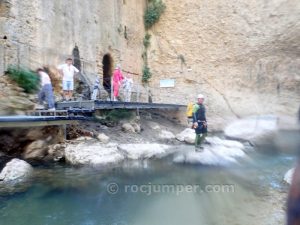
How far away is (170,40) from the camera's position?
18.5 meters

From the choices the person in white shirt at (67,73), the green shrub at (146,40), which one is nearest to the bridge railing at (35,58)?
the person in white shirt at (67,73)

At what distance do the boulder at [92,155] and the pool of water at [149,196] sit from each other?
1.19 feet

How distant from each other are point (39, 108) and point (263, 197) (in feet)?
20.8

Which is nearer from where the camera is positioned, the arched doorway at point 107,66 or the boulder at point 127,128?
the boulder at point 127,128

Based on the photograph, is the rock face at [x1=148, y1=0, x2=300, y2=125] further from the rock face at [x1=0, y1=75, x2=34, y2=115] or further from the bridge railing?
the rock face at [x1=0, y1=75, x2=34, y2=115]

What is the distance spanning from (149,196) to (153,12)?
49.2 feet

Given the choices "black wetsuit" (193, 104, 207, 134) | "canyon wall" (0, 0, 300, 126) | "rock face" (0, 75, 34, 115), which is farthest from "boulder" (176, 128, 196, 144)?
"rock face" (0, 75, 34, 115)

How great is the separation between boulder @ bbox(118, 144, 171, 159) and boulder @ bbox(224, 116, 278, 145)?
4.69m

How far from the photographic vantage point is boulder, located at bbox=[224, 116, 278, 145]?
40.9ft

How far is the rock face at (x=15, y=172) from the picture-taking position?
21.6 ft

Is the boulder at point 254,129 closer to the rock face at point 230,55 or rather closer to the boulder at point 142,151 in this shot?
the rock face at point 230,55

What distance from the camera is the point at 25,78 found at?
8.91 m

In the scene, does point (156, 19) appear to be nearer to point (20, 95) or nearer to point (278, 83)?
point (278, 83)

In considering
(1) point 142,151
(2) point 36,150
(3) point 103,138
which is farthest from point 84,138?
(1) point 142,151
